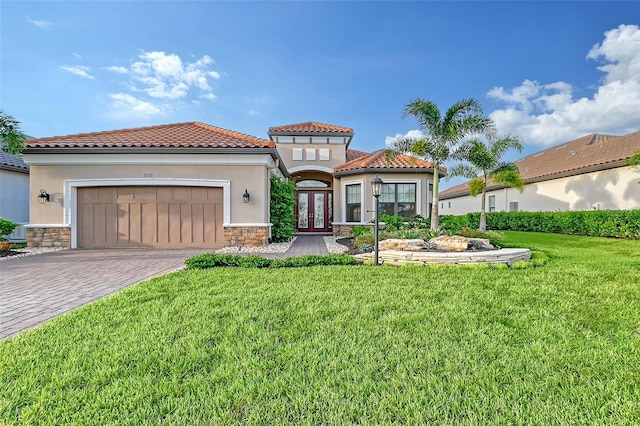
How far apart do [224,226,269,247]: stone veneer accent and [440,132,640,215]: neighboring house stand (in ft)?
44.5

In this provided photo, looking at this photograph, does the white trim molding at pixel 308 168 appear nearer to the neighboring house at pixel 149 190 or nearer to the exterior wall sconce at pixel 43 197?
the neighboring house at pixel 149 190

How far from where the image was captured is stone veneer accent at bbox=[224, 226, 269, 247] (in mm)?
10117

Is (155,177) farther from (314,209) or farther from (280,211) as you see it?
(314,209)

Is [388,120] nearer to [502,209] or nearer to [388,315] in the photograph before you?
[502,209]

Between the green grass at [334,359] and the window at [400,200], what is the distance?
31.5ft

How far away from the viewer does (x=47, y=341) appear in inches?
111

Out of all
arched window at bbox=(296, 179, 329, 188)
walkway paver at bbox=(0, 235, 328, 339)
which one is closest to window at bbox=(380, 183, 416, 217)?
arched window at bbox=(296, 179, 329, 188)

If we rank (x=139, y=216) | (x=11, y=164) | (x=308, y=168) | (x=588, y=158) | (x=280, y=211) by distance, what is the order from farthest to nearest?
(x=308, y=168) → (x=588, y=158) → (x=11, y=164) → (x=280, y=211) → (x=139, y=216)

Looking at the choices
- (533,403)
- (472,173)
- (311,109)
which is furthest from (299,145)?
(533,403)

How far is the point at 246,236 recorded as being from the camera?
10156mm

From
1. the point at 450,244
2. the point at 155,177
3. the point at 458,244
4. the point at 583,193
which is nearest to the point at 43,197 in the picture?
the point at 155,177

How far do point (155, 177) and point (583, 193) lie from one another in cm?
1824

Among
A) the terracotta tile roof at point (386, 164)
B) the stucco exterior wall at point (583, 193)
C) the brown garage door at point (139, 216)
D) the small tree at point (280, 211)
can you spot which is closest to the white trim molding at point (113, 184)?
the brown garage door at point (139, 216)

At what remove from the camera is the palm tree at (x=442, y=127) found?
404 inches
